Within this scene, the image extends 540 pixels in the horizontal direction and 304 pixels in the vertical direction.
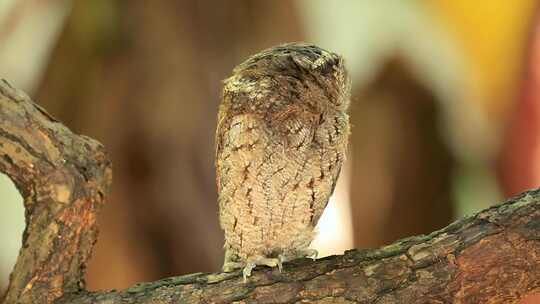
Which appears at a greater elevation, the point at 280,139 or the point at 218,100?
the point at 218,100

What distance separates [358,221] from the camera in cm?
365

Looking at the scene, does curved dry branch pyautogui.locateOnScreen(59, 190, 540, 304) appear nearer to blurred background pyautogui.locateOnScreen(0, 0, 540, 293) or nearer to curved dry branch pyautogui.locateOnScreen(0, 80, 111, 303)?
curved dry branch pyautogui.locateOnScreen(0, 80, 111, 303)

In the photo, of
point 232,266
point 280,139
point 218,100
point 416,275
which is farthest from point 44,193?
point 218,100

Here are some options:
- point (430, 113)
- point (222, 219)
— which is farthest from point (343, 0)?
point (222, 219)

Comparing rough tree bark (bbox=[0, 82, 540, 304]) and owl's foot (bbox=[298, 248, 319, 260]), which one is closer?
rough tree bark (bbox=[0, 82, 540, 304])

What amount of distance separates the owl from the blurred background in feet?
5.30

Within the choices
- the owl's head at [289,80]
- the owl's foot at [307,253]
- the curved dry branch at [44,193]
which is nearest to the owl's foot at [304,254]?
the owl's foot at [307,253]

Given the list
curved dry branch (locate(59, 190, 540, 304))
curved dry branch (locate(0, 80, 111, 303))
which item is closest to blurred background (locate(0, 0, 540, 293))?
curved dry branch (locate(0, 80, 111, 303))

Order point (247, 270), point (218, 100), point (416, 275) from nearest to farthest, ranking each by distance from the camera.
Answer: point (416, 275) → point (247, 270) → point (218, 100)

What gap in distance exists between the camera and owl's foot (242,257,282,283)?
1525 millimetres

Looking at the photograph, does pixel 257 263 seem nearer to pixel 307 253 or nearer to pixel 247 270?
pixel 247 270

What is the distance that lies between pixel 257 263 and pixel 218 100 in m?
1.76

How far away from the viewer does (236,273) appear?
1.55m

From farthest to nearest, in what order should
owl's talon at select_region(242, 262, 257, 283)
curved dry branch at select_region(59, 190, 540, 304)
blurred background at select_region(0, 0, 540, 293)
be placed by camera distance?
blurred background at select_region(0, 0, 540, 293) < owl's talon at select_region(242, 262, 257, 283) < curved dry branch at select_region(59, 190, 540, 304)
